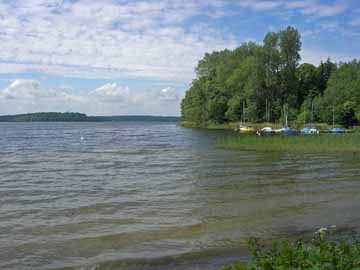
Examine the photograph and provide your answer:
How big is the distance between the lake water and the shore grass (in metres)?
12.2

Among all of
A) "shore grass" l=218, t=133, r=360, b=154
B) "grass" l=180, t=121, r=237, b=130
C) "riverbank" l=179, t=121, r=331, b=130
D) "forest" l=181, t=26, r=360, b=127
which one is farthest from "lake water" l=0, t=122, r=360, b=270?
"grass" l=180, t=121, r=237, b=130

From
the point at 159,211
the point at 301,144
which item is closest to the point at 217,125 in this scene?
the point at 301,144

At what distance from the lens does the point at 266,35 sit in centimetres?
10238

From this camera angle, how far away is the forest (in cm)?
9081

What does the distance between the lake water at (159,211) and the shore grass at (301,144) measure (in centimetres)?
1216

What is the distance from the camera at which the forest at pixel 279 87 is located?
90812mm

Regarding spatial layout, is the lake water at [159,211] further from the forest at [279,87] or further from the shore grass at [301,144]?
the forest at [279,87]

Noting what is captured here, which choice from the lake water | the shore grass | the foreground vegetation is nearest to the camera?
the foreground vegetation

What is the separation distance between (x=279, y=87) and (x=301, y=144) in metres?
64.7

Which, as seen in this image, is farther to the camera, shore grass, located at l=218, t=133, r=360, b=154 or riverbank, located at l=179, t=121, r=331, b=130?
riverbank, located at l=179, t=121, r=331, b=130

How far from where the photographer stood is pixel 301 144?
4325cm

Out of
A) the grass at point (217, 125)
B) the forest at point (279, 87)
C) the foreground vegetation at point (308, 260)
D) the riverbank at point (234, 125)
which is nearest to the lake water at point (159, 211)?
the foreground vegetation at point (308, 260)

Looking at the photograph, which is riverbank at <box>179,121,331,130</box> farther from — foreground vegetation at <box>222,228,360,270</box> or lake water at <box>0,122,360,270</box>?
foreground vegetation at <box>222,228,360,270</box>

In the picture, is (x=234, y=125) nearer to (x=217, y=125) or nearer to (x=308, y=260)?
(x=217, y=125)
